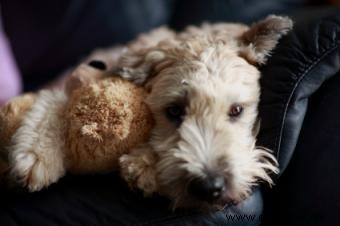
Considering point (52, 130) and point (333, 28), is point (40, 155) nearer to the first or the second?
point (52, 130)

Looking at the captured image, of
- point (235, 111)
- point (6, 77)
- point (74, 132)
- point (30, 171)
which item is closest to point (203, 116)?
point (235, 111)

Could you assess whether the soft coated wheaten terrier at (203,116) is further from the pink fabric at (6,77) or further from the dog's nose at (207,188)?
the pink fabric at (6,77)

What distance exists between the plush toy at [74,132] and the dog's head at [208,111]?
0.28 feet

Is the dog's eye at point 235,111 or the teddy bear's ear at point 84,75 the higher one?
the teddy bear's ear at point 84,75

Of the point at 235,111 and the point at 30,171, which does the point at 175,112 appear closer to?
the point at 235,111

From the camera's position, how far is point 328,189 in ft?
3.92

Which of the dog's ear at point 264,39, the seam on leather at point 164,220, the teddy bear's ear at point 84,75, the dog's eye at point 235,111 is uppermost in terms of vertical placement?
the dog's ear at point 264,39

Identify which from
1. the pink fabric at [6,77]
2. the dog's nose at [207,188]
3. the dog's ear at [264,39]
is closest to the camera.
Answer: the dog's nose at [207,188]

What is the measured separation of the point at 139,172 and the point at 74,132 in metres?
0.21

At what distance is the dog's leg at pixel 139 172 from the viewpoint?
118cm

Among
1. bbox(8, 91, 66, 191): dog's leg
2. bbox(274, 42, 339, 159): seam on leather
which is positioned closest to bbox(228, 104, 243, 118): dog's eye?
bbox(274, 42, 339, 159): seam on leather

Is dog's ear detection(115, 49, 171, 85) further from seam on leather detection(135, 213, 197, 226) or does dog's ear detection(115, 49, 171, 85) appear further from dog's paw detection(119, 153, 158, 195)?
seam on leather detection(135, 213, 197, 226)

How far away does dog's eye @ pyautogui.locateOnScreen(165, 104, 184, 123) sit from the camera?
1.32 metres

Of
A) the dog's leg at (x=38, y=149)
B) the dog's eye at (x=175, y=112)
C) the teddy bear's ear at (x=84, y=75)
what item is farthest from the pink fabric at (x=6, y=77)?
the dog's eye at (x=175, y=112)
